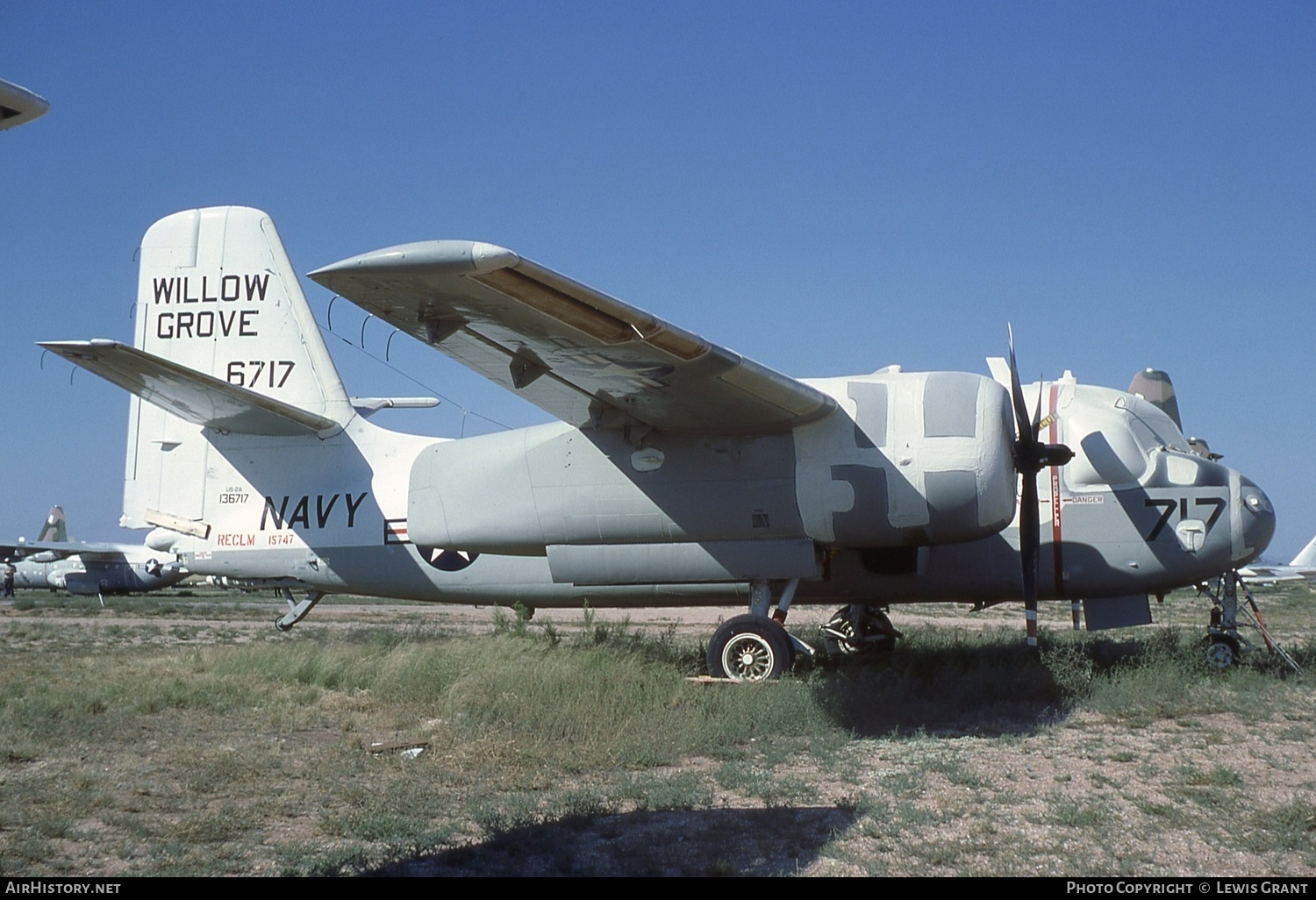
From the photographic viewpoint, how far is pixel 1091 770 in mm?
7465

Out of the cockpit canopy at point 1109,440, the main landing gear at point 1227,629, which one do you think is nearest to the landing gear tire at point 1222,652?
the main landing gear at point 1227,629

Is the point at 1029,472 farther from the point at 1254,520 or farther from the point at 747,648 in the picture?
the point at 747,648

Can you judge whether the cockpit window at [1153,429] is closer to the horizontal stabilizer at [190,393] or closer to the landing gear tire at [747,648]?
the landing gear tire at [747,648]

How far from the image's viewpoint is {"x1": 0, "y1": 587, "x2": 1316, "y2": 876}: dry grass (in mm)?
5457

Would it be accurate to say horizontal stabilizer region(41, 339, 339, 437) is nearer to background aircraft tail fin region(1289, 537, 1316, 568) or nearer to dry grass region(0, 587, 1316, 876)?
dry grass region(0, 587, 1316, 876)

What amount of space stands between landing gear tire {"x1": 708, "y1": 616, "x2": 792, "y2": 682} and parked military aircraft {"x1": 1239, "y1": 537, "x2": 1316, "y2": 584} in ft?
90.6

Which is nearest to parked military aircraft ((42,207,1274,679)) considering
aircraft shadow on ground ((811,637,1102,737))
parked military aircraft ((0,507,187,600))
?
aircraft shadow on ground ((811,637,1102,737))

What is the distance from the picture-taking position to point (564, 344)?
870 cm

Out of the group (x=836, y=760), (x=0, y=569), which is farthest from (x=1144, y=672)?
(x=0, y=569)

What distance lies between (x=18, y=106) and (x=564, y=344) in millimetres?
5255

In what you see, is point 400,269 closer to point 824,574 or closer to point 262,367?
point 824,574

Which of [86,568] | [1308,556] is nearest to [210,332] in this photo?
[86,568]

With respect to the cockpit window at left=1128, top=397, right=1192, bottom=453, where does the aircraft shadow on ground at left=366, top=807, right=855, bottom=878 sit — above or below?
below

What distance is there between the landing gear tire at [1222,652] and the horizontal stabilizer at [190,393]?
11.4 m
